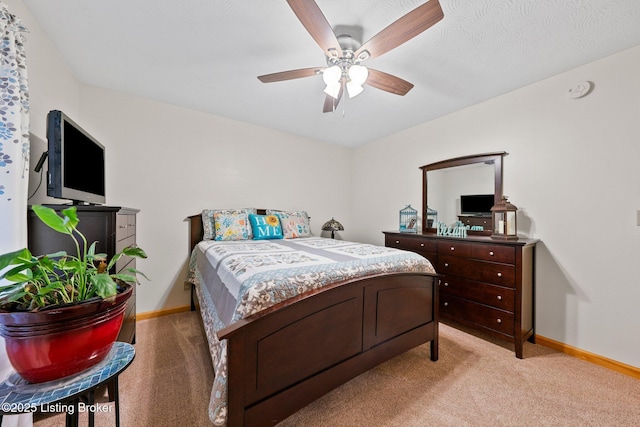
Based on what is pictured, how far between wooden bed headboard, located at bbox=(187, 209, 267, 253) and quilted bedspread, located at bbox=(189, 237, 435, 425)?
0.98 meters

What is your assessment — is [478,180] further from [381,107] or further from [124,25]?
[124,25]

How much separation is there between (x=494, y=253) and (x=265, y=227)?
7.79ft

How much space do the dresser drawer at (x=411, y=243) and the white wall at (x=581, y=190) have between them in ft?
2.82

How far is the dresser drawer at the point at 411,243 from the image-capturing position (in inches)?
107

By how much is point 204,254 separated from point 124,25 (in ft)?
5.97

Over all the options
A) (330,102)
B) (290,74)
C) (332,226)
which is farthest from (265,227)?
(290,74)

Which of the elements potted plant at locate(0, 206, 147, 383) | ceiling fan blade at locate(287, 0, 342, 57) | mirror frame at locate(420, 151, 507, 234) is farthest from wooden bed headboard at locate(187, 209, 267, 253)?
mirror frame at locate(420, 151, 507, 234)

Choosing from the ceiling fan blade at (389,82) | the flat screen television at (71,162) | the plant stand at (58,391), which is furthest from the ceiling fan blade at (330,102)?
the plant stand at (58,391)

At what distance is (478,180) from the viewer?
108 inches

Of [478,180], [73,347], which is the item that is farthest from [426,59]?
[73,347]

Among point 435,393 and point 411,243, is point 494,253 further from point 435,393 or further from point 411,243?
point 435,393

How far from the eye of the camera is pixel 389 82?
1.88 m

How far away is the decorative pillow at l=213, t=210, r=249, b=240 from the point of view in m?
2.82

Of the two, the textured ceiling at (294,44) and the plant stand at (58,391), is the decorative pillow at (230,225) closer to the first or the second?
the textured ceiling at (294,44)
